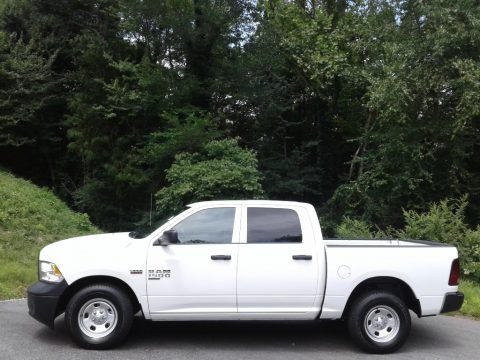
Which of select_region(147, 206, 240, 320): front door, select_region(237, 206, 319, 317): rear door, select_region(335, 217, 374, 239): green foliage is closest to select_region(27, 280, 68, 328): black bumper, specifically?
select_region(147, 206, 240, 320): front door

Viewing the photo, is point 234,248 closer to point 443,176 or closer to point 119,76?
point 443,176

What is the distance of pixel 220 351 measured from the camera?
20.8 ft

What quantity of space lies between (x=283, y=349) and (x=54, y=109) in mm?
20481

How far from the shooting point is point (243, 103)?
856 inches

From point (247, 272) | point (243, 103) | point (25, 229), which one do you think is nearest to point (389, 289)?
point (247, 272)

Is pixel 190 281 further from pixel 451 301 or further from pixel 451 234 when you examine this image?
pixel 451 234

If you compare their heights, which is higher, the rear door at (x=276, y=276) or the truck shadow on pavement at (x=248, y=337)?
the rear door at (x=276, y=276)

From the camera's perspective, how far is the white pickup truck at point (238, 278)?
20.8ft

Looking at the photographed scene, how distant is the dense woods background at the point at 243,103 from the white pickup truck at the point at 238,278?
323 inches

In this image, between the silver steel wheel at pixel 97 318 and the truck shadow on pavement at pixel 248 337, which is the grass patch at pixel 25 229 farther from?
the silver steel wheel at pixel 97 318

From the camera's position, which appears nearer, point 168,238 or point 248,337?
point 168,238

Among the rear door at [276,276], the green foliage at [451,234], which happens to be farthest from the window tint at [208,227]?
the green foliage at [451,234]

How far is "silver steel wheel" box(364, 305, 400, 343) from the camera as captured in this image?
655 centimetres

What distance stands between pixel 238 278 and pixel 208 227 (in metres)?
0.74
